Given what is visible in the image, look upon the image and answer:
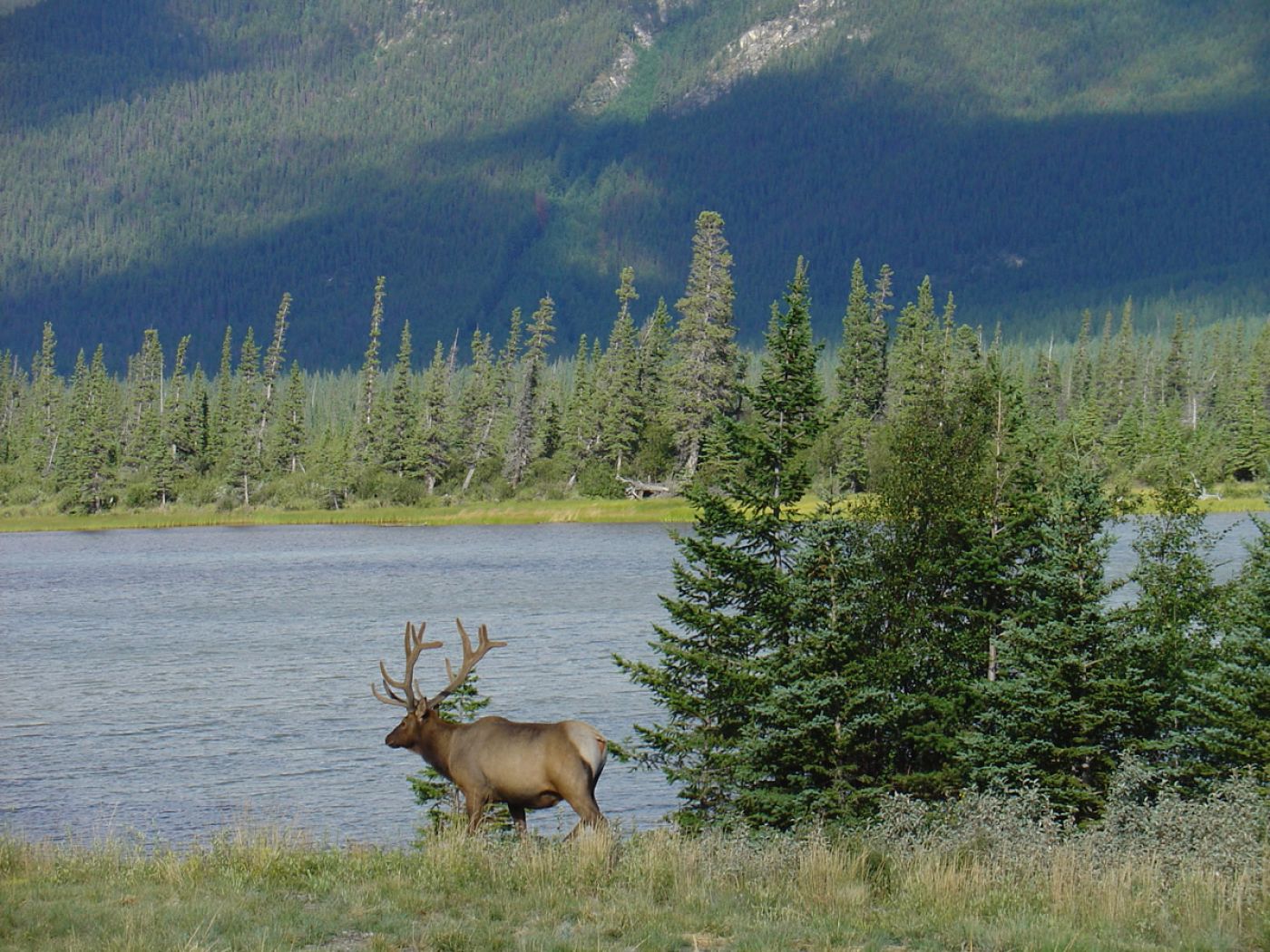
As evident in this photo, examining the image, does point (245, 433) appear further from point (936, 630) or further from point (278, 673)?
point (936, 630)

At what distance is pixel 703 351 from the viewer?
9731cm

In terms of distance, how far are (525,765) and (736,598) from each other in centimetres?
911

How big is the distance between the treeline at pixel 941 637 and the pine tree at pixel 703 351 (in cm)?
6861

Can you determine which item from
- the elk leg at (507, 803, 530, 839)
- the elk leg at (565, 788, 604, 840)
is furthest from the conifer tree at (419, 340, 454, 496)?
the elk leg at (565, 788, 604, 840)

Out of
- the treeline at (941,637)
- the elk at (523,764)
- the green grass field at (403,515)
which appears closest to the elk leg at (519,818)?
the elk at (523,764)

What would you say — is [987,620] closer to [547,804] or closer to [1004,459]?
[1004,459]

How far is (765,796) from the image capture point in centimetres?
2138

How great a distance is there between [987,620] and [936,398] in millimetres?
4762

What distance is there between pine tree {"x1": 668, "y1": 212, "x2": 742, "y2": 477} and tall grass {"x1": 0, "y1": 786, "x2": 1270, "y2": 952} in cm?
8027

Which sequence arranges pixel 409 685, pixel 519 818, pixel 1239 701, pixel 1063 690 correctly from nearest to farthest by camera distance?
pixel 519 818, pixel 409 685, pixel 1239 701, pixel 1063 690

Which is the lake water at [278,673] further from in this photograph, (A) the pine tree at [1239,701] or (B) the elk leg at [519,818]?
(A) the pine tree at [1239,701]

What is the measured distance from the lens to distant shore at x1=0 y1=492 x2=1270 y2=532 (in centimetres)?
9262

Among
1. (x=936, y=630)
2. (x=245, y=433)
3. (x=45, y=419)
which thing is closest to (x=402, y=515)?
(x=245, y=433)

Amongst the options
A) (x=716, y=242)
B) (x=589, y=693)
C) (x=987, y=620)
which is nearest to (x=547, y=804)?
(x=987, y=620)
